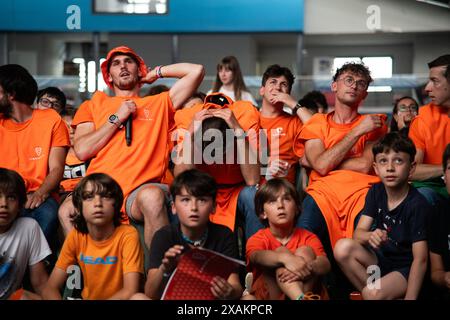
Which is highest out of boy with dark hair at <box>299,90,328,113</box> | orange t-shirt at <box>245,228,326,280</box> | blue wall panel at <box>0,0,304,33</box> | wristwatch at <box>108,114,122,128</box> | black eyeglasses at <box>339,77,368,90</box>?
blue wall panel at <box>0,0,304,33</box>

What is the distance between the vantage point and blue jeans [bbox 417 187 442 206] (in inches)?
158

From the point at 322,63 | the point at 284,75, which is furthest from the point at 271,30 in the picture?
the point at 284,75

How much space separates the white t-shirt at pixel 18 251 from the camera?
3.64m

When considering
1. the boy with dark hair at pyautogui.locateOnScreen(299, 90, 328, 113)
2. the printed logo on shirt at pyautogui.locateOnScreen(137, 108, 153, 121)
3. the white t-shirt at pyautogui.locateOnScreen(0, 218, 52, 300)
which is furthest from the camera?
the boy with dark hair at pyautogui.locateOnScreen(299, 90, 328, 113)

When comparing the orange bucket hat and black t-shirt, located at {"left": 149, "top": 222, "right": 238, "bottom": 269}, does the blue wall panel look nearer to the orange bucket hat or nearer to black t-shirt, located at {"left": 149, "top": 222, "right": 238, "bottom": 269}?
the orange bucket hat

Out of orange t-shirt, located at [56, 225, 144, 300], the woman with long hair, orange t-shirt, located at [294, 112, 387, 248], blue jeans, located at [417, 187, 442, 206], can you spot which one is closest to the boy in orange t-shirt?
orange t-shirt, located at [56, 225, 144, 300]

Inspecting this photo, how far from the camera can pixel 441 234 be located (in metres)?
3.75

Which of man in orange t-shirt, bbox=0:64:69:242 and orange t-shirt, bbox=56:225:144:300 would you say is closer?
orange t-shirt, bbox=56:225:144:300

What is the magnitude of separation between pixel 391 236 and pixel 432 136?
0.93 metres

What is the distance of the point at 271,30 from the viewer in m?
12.1

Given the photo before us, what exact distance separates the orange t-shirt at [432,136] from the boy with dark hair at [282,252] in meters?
1.04

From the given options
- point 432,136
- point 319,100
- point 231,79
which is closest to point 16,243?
point 432,136

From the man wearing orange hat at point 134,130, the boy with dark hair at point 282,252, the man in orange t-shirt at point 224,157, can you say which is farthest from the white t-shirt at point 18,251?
the boy with dark hair at point 282,252

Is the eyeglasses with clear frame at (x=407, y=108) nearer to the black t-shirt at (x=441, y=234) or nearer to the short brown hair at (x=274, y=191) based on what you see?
Answer: the black t-shirt at (x=441, y=234)
